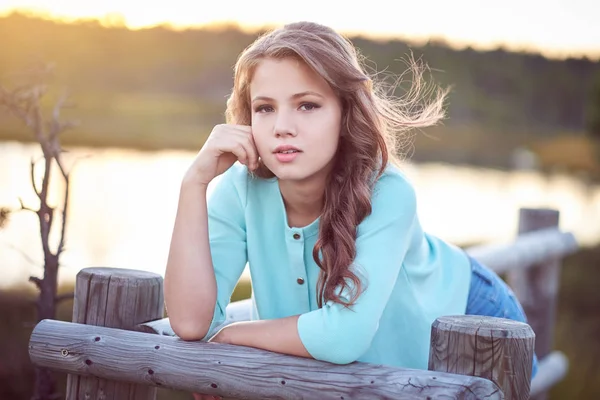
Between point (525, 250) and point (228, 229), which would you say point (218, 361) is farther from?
point (525, 250)

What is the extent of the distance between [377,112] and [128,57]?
1638 inches

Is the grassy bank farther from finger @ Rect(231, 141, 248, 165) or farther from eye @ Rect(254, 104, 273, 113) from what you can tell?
eye @ Rect(254, 104, 273, 113)

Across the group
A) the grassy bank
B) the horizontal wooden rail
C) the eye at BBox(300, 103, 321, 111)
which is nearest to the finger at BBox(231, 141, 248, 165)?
the eye at BBox(300, 103, 321, 111)

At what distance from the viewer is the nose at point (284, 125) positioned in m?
2.26

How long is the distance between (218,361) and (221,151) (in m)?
0.63

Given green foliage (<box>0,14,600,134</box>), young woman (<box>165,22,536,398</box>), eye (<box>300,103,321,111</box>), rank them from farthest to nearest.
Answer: green foliage (<box>0,14,600,134</box>)
eye (<box>300,103,321,111</box>)
young woman (<box>165,22,536,398</box>)

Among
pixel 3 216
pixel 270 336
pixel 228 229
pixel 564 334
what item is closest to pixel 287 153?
pixel 228 229

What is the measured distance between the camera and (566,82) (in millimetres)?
44156

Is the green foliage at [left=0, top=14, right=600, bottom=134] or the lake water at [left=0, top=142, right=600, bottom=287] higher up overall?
the green foliage at [left=0, top=14, right=600, bottom=134]

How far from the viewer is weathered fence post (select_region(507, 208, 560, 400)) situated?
5.08 metres

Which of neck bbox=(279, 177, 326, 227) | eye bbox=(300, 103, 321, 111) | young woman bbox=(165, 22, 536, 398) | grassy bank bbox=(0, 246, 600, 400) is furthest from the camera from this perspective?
grassy bank bbox=(0, 246, 600, 400)

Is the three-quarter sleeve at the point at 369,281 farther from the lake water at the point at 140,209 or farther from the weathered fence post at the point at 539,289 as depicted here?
the weathered fence post at the point at 539,289

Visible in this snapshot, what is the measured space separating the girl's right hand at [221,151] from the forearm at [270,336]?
1.48ft

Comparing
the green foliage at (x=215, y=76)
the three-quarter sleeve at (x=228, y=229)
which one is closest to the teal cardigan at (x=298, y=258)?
the three-quarter sleeve at (x=228, y=229)
